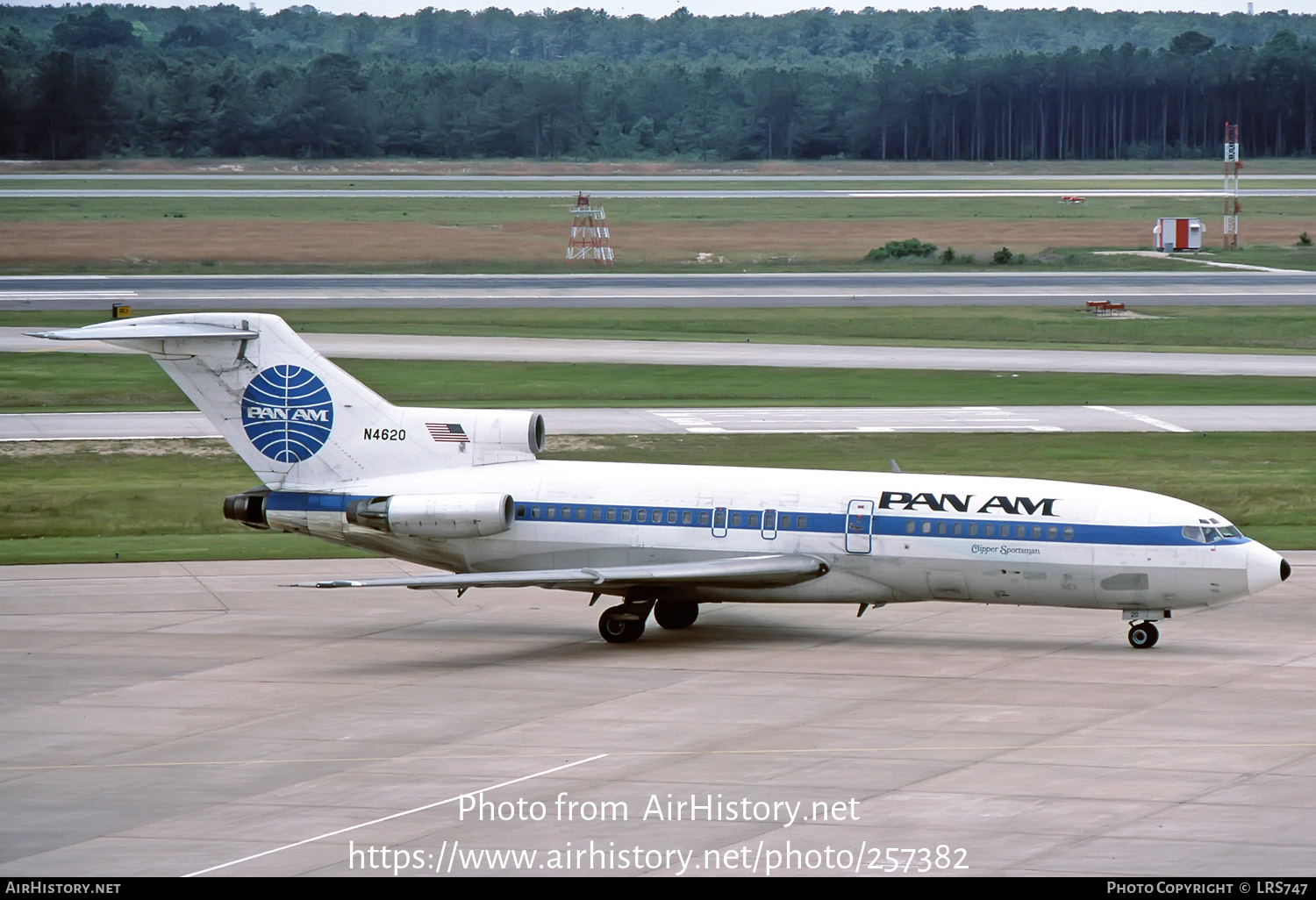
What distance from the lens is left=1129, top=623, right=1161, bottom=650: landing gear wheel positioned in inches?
1204

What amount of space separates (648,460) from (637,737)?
84.9ft

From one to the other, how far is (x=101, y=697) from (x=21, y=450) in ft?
92.6

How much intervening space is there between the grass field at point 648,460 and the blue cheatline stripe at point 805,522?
27.3 feet

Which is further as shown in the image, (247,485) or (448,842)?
(247,485)

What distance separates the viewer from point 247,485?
48.2 m

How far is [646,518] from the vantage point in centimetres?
3212

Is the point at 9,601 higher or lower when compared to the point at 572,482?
lower

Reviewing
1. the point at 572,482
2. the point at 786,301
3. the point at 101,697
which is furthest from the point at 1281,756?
the point at 786,301

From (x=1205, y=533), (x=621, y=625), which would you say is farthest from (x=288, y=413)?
(x=1205, y=533)

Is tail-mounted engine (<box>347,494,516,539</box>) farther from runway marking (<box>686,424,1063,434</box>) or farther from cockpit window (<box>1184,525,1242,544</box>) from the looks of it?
runway marking (<box>686,424,1063,434</box>)

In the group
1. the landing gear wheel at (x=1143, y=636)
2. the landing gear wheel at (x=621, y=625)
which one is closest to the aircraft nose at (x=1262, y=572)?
the landing gear wheel at (x=1143, y=636)
